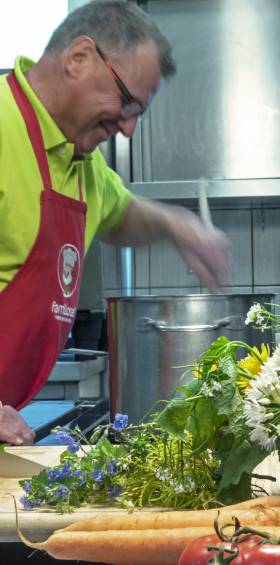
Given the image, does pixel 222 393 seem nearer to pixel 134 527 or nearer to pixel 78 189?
pixel 134 527

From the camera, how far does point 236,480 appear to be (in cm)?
106

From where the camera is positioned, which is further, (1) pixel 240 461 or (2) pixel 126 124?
(2) pixel 126 124

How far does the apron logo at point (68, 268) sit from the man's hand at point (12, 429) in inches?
18.2

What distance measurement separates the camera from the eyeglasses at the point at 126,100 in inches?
68.3

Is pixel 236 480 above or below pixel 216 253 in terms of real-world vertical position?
below

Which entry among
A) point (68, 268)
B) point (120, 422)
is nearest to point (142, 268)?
point (68, 268)

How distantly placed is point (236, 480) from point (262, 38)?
2.31 meters

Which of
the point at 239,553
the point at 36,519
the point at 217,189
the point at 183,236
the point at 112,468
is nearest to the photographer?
the point at 239,553

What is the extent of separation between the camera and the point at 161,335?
1839mm

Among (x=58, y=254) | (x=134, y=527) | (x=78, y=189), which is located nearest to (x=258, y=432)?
(x=134, y=527)

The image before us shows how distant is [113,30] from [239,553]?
1285mm

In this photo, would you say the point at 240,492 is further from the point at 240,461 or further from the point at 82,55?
the point at 82,55

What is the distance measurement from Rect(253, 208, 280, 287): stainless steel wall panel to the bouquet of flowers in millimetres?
2095

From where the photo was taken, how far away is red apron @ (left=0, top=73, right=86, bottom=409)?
178 cm
